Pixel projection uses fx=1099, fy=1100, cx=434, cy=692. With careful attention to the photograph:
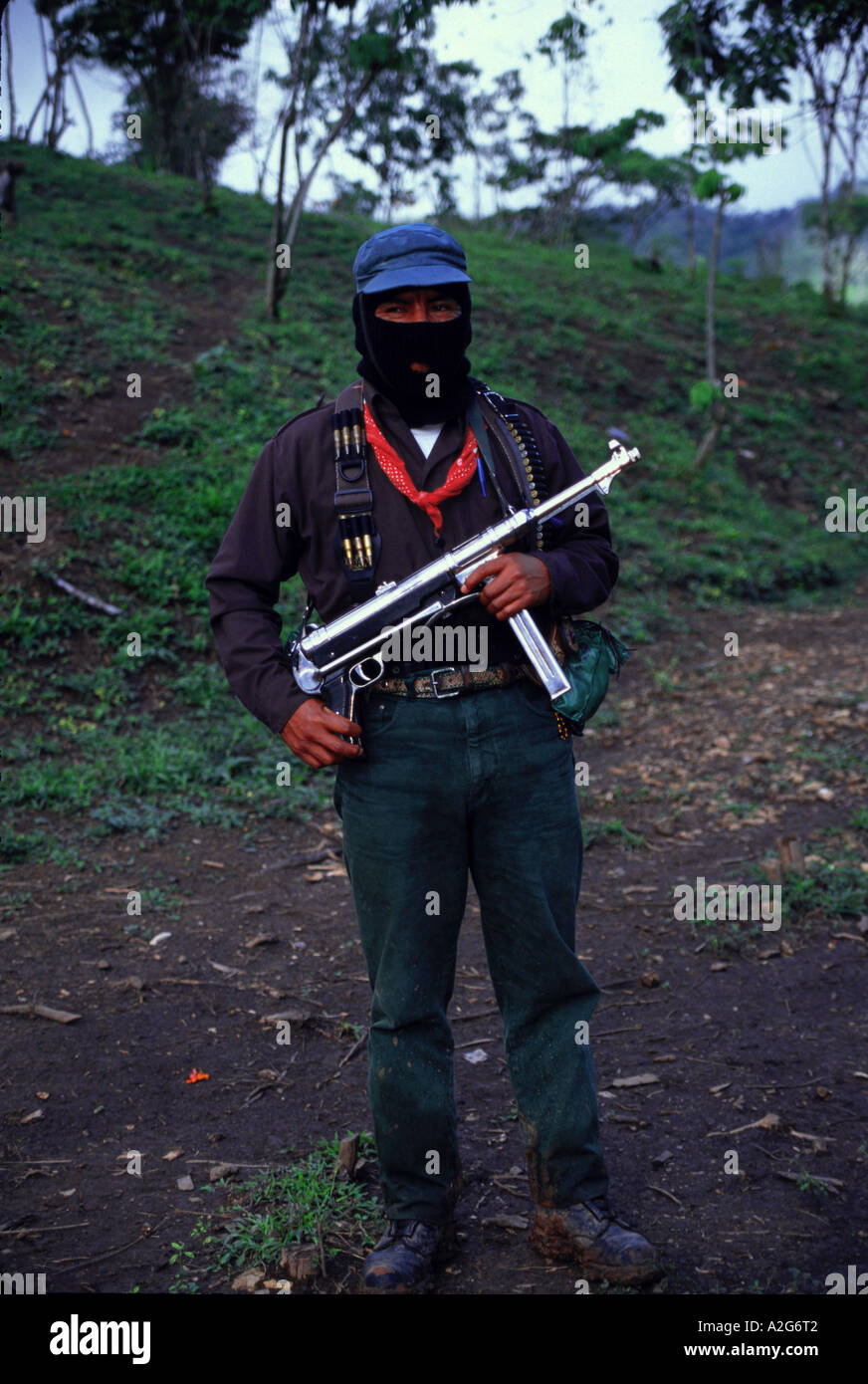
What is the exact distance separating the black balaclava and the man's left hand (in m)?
0.46

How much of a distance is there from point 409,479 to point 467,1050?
93.6 inches

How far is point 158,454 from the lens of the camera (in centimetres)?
1036

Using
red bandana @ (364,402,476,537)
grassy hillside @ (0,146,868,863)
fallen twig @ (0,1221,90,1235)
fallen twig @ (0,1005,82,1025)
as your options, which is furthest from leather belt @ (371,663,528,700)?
grassy hillside @ (0,146,868,863)

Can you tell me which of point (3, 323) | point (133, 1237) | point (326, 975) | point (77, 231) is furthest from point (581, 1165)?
point (77, 231)

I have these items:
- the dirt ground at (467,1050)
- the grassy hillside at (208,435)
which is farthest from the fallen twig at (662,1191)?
the grassy hillside at (208,435)

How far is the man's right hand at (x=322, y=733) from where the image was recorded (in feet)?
8.82

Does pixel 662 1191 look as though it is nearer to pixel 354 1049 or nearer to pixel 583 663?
pixel 354 1049

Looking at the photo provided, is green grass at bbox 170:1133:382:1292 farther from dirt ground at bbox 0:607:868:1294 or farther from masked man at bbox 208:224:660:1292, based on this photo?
masked man at bbox 208:224:660:1292

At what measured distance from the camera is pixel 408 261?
276cm

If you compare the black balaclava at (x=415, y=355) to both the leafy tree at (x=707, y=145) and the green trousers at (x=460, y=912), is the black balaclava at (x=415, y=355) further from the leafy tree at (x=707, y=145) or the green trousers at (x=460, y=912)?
the leafy tree at (x=707, y=145)

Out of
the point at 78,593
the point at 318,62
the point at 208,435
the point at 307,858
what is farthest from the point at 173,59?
the point at 307,858

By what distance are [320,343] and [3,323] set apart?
3969 mm

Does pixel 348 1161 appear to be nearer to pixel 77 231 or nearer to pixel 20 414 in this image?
pixel 20 414

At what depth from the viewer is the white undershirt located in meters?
2.91
